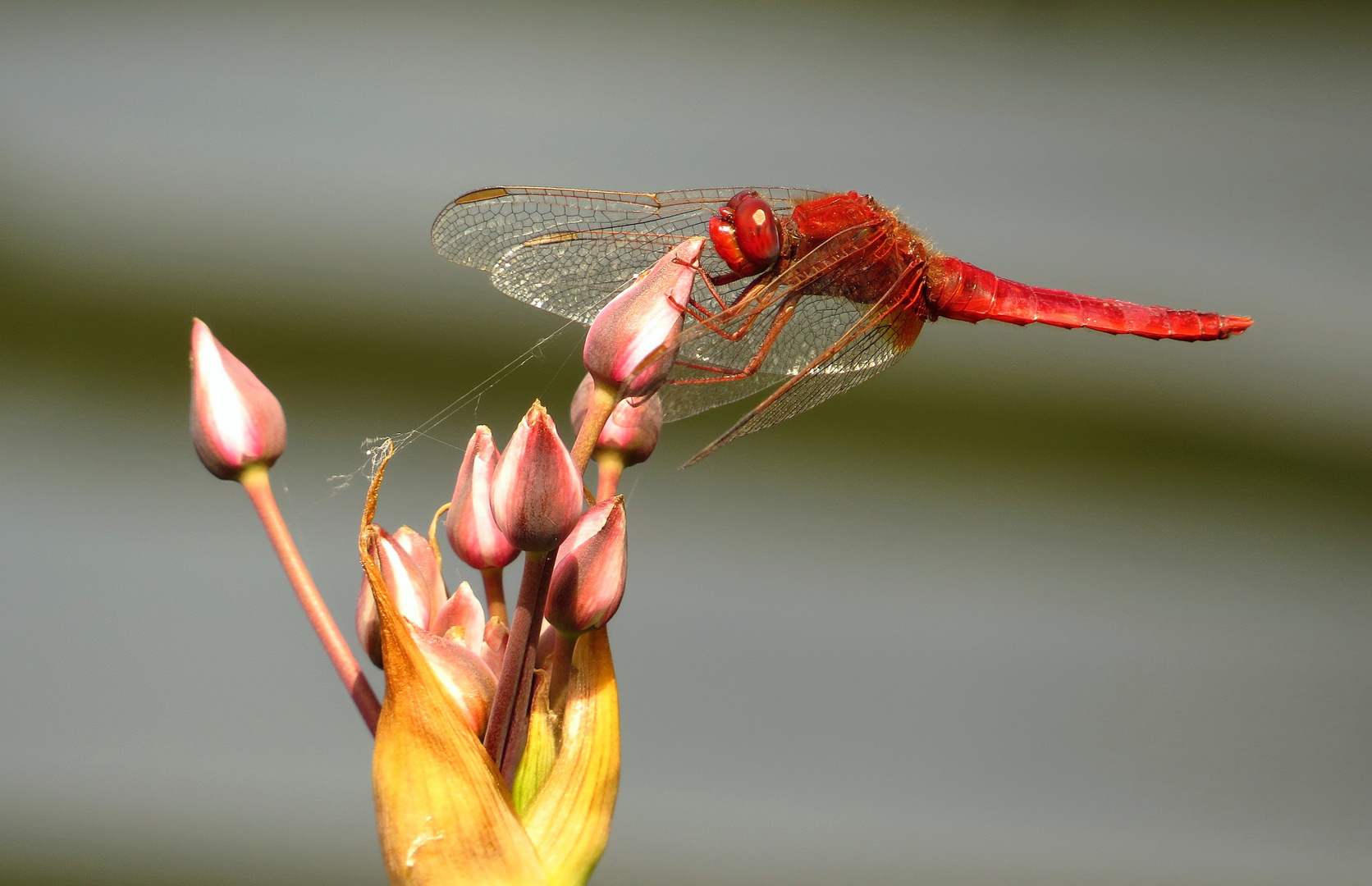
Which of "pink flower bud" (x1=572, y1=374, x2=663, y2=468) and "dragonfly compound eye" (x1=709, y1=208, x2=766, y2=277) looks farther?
"dragonfly compound eye" (x1=709, y1=208, x2=766, y2=277)

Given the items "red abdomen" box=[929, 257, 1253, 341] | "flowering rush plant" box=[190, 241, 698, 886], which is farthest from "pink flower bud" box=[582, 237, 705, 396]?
"red abdomen" box=[929, 257, 1253, 341]

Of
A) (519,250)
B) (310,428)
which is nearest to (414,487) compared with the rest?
(310,428)

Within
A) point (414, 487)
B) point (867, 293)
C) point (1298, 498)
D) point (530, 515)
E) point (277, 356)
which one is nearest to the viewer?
point (530, 515)

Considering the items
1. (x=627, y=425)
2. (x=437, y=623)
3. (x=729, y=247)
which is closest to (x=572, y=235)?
(x=729, y=247)

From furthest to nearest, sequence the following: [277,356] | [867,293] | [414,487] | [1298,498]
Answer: [1298,498]
[414,487]
[277,356]
[867,293]

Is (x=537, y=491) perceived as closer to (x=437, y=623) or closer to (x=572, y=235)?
(x=437, y=623)

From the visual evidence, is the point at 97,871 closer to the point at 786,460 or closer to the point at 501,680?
the point at 786,460

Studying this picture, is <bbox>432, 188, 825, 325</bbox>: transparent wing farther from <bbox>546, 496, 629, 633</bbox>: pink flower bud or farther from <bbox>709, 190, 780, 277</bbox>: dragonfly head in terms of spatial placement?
<bbox>546, 496, 629, 633</bbox>: pink flower bud
